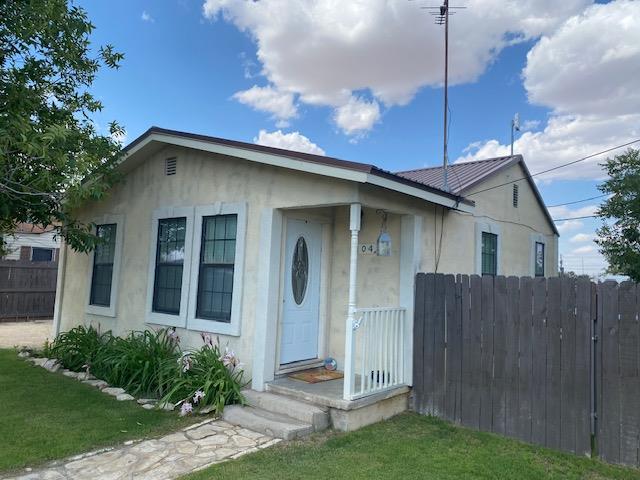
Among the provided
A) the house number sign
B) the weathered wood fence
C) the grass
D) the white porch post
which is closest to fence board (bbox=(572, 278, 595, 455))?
the grass

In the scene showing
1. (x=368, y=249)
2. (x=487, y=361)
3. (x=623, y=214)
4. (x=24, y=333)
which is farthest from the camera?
(x=24, y=333)

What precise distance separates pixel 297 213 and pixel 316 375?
2177 millimetres

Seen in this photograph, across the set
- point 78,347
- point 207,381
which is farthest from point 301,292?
point 78,347

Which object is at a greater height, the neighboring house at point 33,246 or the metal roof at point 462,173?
the metal roof at point 462,173

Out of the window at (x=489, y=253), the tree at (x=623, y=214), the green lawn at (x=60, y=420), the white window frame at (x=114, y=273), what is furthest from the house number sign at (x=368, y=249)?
the tree at (x=623, y=214)

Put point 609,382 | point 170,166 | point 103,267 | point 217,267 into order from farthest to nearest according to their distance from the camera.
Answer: point 103,267
point 170,166
point 217,267
point 609,382

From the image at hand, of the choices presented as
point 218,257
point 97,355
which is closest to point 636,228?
point 218,257

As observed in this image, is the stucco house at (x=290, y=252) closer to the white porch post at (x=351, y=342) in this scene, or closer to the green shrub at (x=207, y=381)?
the white porch post at (x=351, y=342)

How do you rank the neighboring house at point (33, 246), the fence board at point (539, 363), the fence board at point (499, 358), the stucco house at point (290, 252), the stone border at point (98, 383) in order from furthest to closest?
1. the neighboring house at point (33, 246)
2. the stone border at point (98, 383)
3. the stucco house at point (290, 252)
4. the fence board at point (499, 358)
5. the fence board at point (539, 363)

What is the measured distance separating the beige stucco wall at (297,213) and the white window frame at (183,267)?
0.15 m

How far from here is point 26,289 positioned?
1411 centimetres

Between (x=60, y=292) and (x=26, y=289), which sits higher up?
(x=60, y=292)

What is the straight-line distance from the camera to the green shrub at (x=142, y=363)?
630 cm

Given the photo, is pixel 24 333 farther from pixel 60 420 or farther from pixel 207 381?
pixel 207 381
